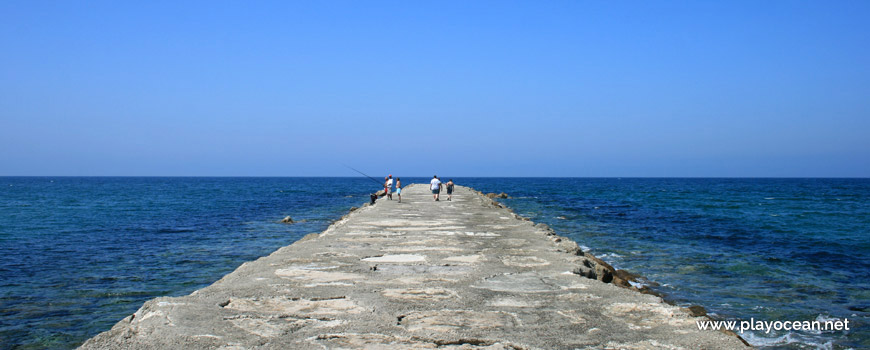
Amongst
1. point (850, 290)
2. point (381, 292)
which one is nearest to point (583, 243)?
point (850, 290)

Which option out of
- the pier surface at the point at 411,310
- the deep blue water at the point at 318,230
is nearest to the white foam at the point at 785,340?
the deep blue water at the point at 318,230

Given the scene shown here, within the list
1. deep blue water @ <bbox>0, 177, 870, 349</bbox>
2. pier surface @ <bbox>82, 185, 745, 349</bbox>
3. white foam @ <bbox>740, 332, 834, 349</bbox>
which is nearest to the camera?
pier surface @ <bbox>82, 185, 745, 349</bbox>

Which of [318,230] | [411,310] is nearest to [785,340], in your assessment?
[411,310]

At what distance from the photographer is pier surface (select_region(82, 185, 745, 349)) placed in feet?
10.2

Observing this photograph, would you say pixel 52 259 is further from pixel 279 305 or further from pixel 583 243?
pixel 583 243

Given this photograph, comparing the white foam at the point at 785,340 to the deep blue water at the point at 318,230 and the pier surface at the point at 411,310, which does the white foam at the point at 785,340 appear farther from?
the pier surface at the point at 411,310

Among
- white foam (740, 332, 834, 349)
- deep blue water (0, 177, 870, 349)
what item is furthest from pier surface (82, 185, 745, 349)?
deep blue water (0, 177, 870, 349)

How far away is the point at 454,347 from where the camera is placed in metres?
3.04

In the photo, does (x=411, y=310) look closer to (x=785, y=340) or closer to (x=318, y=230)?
(x=785, y=340)

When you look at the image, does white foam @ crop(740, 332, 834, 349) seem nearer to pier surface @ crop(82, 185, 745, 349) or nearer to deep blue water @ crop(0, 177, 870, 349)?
deep blue water @ crop(0, 177, 870, 349)

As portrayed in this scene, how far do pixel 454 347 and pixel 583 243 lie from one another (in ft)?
42.8

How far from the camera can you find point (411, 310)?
376 cm

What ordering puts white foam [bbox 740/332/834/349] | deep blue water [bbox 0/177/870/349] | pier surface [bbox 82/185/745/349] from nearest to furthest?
pier surface [bbox 82/185/745/349]
white foam [bbox 740/332/834/349]
deep blue water [bbox 0/177/870/349]

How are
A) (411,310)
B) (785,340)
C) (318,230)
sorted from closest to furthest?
(411,310), (785,340), (318,230)
